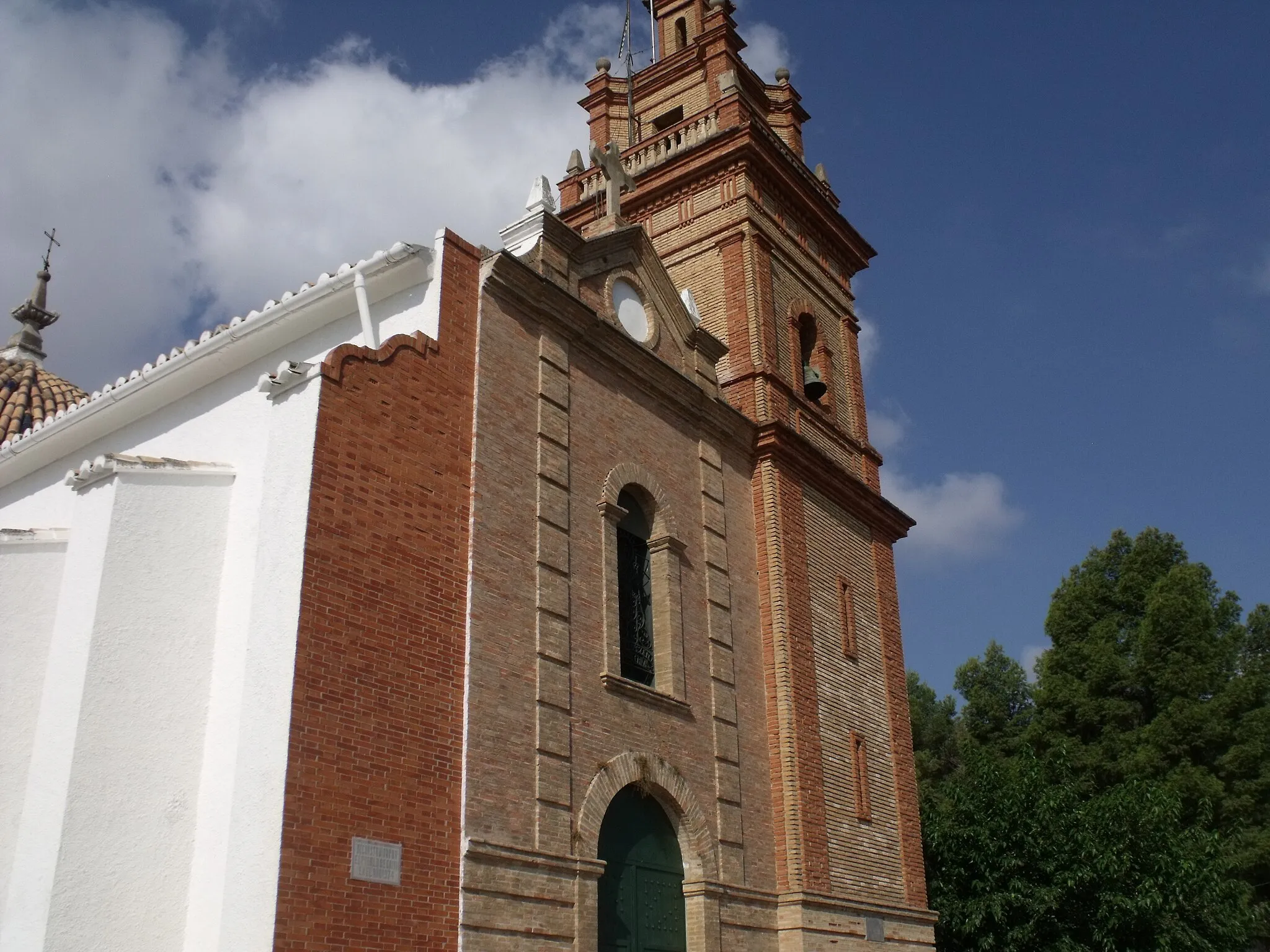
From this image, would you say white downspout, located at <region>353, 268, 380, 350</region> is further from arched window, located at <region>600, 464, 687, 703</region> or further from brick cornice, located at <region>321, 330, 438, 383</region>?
arched window, located at <region>600, 464, 687, 703</region>

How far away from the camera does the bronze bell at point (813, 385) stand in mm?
17734

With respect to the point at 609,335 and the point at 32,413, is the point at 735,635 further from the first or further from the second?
the point at 32,413

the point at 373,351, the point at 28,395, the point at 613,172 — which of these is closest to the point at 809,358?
the point at 613,172

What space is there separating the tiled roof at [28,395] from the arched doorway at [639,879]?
479 inches

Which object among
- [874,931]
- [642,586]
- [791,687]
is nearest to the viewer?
[642,586]

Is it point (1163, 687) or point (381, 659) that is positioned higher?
point (1163, 687)

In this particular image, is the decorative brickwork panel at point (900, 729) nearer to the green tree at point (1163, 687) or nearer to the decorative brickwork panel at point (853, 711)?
the decorative brickwork panel at point (853, 711)

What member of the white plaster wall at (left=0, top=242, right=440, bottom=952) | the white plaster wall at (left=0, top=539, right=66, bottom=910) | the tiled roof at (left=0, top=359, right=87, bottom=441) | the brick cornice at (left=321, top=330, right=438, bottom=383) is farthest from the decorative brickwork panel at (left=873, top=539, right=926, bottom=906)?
the tiled roof at (left=0, top=359, right=87, bottom=441)

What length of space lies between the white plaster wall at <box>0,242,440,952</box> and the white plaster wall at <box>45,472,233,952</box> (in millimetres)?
13

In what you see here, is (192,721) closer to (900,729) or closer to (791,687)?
(791,687)

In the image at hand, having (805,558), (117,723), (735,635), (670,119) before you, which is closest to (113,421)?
(117,723)

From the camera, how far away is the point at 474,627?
10508mm

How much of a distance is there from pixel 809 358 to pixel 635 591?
672 cm

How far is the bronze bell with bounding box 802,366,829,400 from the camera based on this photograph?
1773cm
